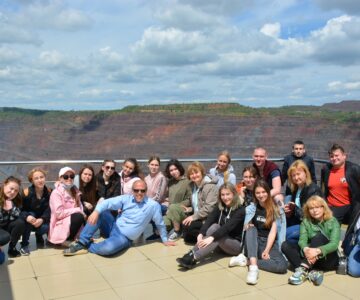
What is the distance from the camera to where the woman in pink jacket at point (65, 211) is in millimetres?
4586

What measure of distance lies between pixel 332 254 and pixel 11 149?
21.8 metres

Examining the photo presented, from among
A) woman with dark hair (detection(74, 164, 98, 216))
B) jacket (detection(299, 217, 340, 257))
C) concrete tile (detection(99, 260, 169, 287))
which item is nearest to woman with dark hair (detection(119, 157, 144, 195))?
woman with dark hair (detection(74, 164, 98, 216))

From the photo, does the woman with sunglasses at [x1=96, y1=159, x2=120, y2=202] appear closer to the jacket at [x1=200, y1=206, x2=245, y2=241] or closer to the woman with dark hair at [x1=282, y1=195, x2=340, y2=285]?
the jacket at [x1=200, y1=206, x2=245, y2=241]

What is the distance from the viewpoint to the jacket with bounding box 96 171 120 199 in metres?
5.04

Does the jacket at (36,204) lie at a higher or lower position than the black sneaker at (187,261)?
higher

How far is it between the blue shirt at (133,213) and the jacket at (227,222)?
642mm

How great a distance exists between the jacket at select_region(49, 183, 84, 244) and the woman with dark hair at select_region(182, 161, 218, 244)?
137cm

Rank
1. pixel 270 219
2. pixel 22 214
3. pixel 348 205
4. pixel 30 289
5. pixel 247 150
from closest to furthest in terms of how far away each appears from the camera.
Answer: pixel 30 289
pixel 270 219
pixel 22 214
pixel 348 205
pixel 247 150

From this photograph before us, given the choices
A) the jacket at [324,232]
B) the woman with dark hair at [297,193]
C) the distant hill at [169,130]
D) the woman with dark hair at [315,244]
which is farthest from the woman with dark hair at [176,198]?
the distant hill at [169,130]

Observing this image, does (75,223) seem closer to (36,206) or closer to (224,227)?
(36,206)

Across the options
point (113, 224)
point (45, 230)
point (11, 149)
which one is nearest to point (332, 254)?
point (113, 224)

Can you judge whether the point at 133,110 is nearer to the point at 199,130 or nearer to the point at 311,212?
the point at 199,130

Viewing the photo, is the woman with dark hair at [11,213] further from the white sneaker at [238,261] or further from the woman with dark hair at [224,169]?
the woman with dark hair at [224,169]

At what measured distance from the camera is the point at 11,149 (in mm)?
22609
